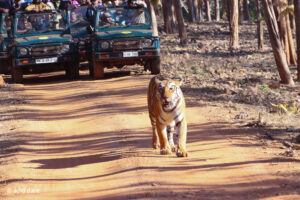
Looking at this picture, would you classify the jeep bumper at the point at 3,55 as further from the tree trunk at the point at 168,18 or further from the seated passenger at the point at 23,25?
the tree trunk at the point at 168,18

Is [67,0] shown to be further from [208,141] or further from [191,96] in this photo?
[208,141]

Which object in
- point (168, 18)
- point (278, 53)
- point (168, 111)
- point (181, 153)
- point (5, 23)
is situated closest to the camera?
point (168, 111)

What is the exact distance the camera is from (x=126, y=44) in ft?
55.2

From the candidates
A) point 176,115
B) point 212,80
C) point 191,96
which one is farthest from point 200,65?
point 176,115

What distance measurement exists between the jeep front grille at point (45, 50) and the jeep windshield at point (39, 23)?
26.1 inches

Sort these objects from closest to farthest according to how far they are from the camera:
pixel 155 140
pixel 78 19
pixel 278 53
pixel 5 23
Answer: pixel 155 140 < pixel 278 53 < pixel 5 23 < pixel 78 19

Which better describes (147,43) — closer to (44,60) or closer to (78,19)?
(44,60)

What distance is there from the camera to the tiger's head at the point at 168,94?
7.78 m

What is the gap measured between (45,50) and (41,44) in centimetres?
22

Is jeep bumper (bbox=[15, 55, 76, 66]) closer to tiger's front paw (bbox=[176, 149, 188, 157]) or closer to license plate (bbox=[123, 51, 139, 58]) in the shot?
license plate (bbox=[123, 51, 139, 58])

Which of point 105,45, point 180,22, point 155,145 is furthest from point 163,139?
point 180,22

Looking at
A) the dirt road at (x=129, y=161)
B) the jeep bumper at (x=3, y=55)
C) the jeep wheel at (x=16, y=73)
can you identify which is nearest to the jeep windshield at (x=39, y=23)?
the jeep wheel at (x=16, y=73)

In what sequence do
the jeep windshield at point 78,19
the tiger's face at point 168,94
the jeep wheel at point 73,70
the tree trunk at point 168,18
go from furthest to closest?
1. the tree trunk at point 168,18
2. the jeep windshield at point 78,19
3. the jeep wheel at point 73,70
4. the tiger's face at point 168,94

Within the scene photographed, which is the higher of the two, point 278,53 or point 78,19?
point 78,19
